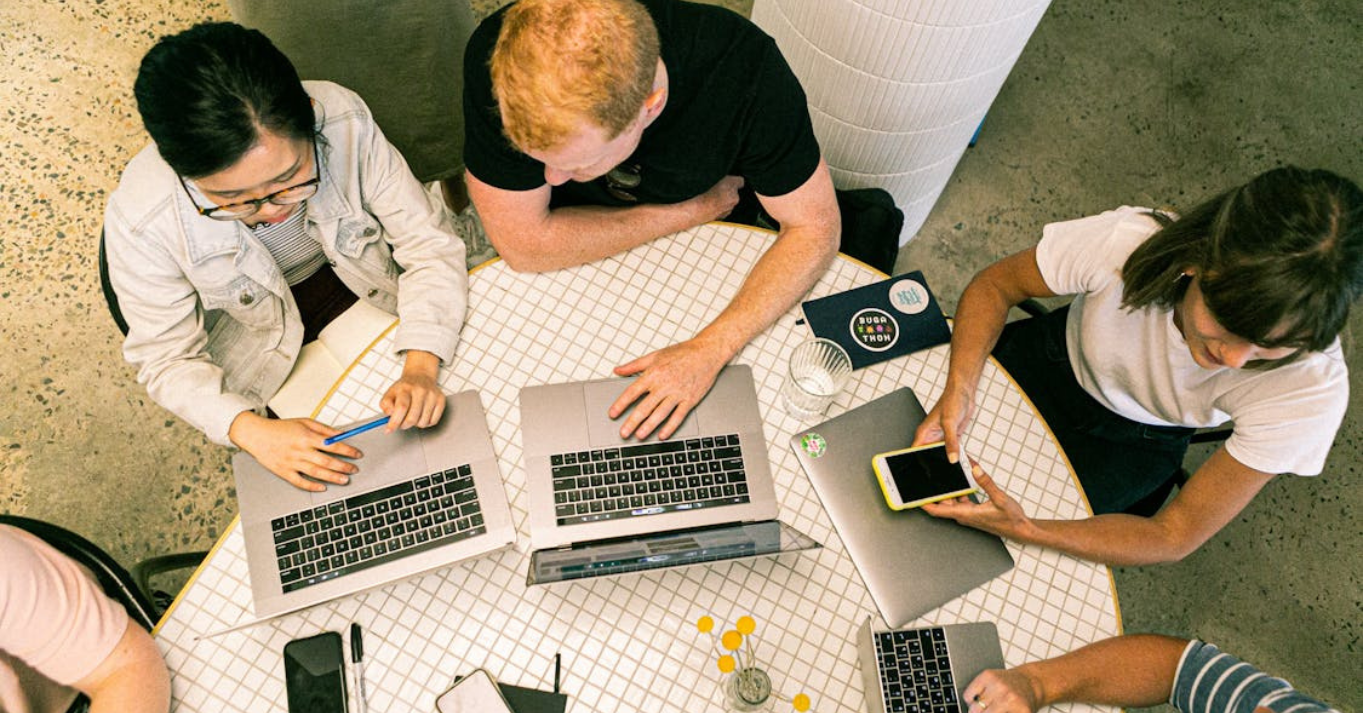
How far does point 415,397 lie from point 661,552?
0.47 m

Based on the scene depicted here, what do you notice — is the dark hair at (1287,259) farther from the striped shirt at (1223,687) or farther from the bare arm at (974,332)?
the striped shirt at (1223,687)

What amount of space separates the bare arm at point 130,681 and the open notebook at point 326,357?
1.70 feet

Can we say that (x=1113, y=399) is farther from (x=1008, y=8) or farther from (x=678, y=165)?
(x=678, y=165)

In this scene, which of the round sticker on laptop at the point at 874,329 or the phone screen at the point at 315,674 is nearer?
the phone screen at the point at 315,674

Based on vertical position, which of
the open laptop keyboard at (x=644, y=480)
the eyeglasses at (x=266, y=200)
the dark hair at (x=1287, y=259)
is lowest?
the open laptop keyboard at (x=644, y=480)

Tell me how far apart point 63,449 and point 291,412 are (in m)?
1.04

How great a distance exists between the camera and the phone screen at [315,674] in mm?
1181

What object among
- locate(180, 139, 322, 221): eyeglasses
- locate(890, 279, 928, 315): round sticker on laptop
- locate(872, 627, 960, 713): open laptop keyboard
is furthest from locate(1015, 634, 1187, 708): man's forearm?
locate(180, 139, 322, 221): eyeglasses

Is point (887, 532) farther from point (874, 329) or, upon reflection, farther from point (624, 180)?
point (624, 180)

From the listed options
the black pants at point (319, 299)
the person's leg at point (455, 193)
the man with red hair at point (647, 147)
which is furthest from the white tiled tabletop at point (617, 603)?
the person's leg at point (455, 193)

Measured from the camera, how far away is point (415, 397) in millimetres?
1319

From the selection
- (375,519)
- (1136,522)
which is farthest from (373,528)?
(1136,522)

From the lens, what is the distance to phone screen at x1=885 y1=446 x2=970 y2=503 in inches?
51.7

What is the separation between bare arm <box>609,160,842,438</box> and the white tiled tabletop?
6 centimetres
